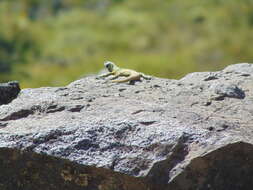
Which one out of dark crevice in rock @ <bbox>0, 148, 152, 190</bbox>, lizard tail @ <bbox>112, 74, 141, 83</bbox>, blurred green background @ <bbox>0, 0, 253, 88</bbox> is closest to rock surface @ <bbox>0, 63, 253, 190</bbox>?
dark crevice in rock @ <bbox>0, 148, 152, 190</bbox>

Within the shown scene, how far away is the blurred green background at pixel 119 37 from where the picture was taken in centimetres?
9475

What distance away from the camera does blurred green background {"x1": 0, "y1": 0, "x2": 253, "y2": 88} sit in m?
94.8

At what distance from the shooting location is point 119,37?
109 meters

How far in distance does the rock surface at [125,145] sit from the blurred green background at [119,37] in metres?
74.1

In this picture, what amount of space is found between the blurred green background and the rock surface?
74.1 metres

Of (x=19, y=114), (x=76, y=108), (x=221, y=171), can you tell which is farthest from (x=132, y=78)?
(x=221, y=171)

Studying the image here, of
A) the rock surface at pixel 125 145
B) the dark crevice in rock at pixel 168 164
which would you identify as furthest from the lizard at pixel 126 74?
the dark crevice in rock at pixel 168 164

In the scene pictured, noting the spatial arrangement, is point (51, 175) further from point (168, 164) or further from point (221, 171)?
point (221, 171)

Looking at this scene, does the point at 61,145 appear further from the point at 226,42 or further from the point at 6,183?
the point at 226,42

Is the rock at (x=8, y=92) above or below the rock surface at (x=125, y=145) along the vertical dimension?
above

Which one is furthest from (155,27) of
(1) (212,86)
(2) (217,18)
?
(1) (212,86)

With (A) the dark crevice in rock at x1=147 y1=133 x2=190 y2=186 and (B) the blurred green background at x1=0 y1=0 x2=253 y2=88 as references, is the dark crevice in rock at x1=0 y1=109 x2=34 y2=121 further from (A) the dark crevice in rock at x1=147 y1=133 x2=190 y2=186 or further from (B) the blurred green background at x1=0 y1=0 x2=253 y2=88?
(B) the blurred green background at x1=0 y1=0 x2=253 y2=88

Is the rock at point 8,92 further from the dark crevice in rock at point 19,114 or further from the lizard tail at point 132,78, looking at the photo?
the lizard tail at point 132,78

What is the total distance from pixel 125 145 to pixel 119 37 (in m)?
97.0
